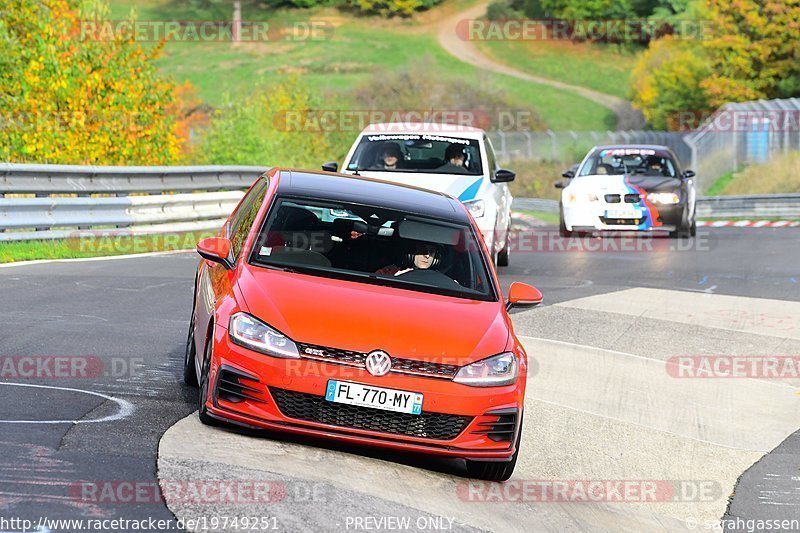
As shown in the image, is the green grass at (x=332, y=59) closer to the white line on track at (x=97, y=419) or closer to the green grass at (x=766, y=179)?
the green grass at (x=766, y=179)

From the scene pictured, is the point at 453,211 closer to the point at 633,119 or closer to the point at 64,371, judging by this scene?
the point at 64,371

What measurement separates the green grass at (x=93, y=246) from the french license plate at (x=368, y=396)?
9.96 m

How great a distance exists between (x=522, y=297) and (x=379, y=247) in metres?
0.93

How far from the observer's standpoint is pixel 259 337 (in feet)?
24.3

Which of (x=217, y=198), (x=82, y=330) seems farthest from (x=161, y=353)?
(x=217, y=198)

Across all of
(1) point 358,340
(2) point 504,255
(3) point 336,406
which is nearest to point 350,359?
(1) point 358,340

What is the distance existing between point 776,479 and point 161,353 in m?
4.49

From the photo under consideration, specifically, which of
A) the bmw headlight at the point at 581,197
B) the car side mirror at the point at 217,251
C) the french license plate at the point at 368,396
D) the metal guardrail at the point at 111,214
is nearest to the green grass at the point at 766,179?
the bmw headlight at the point at 581,197

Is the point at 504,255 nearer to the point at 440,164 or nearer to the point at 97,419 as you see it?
the point at 440,164

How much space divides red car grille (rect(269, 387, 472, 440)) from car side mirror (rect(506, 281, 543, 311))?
4.77 feet

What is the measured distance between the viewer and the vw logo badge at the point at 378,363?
24.0 feet

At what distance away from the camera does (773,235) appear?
27.3m

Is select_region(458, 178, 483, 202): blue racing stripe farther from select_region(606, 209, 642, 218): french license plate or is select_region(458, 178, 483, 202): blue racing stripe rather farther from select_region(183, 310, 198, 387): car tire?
select_region(183, 310, 198, 387): car tire

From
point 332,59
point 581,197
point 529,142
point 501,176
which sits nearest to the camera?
point 501,176
